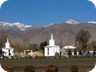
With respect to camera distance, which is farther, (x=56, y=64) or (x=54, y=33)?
(x=54, y=33)

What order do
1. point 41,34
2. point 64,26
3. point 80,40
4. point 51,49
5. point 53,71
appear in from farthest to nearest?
point 64,26 < point 41,34 < point 80,40 < point 51,49 < point 53,71

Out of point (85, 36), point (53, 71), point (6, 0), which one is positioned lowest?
point (53, 71)

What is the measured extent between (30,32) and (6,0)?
168 metres

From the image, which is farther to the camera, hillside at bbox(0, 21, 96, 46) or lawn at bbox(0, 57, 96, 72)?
hillside at bbox(0, 21, 96, 46)

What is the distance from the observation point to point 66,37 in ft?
550

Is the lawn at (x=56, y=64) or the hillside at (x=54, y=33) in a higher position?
the hillside at (x=54, y=33)

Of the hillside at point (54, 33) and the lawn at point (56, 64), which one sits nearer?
the lawn at point (56, 64)

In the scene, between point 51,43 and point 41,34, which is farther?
point 41,34

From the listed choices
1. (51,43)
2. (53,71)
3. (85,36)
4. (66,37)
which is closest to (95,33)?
(66,37)

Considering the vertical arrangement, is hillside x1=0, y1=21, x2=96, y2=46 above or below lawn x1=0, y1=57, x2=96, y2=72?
above

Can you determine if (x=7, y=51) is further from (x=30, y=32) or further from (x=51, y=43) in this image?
(x=30, y=32)

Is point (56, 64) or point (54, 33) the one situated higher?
point (54, 33)

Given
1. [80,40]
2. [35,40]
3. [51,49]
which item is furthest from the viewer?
[35,40]

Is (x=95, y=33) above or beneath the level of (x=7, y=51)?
above
